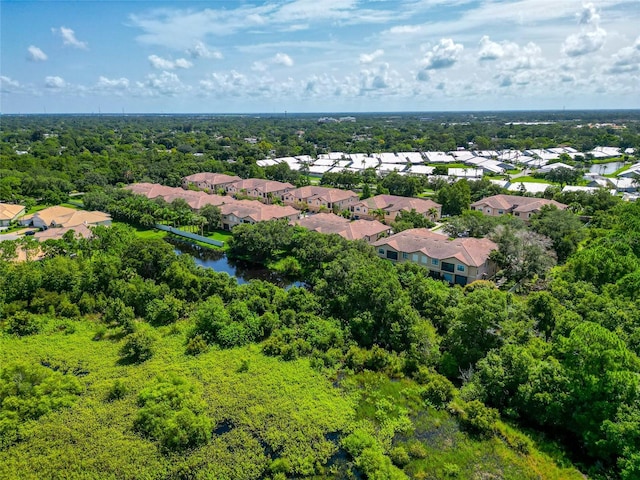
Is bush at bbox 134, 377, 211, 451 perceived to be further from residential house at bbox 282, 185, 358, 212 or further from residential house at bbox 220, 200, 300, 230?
residential house at bbox 282, 185, 358, 212

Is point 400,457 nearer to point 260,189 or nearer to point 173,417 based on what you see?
point 173,417

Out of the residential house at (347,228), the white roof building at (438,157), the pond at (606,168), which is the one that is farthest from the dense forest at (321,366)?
the white roof building at (438,157)

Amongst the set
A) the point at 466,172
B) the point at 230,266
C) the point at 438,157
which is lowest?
the point at 230,266

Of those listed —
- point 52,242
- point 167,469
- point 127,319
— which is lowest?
point 167,469

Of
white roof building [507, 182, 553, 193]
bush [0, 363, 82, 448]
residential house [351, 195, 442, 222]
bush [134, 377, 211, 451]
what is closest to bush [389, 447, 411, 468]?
bush [134, 377, 211, 451]

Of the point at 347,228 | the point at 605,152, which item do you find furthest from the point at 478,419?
the point at 605,152

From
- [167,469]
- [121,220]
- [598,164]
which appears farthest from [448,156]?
[167,469]

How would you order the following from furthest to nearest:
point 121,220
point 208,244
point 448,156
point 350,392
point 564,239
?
point 448,156 < point 121,220 < point 208,244 < point 564,239 < point 350,392

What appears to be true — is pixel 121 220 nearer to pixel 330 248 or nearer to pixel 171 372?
pixel 330 248
